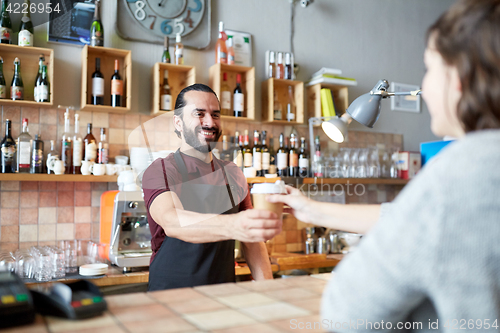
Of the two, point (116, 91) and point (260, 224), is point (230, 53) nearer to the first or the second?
point (116, 91)

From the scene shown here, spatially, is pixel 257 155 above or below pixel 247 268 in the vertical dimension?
above

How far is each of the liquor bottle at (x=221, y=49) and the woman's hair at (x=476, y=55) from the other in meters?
2.55

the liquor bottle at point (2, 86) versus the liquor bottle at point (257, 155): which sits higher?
the liquor bottle at point (2, 86)

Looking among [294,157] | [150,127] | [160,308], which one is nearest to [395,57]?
[294,157]

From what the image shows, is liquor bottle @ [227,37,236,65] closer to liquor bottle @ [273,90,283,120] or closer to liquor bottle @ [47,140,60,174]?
liquor bottle @ [273,90,283,120]

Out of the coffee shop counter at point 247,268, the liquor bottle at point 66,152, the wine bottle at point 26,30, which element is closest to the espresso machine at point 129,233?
the coffee shop counter at point 247,268

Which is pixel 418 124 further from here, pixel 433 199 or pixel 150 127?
pixel 433 199

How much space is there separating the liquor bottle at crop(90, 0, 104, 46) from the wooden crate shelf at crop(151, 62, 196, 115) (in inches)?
15.2

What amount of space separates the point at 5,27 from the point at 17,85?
0.36 meters

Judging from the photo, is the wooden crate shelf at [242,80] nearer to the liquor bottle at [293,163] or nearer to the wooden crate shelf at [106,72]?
the liquor bottle at [293,163]

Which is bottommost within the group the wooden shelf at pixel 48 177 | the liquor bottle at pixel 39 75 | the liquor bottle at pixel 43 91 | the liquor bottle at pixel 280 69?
the wooden shelf at pixel 48 177

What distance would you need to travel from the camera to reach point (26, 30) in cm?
253

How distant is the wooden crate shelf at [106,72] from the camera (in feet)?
8.56

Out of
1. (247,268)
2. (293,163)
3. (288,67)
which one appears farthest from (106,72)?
(247,268)
